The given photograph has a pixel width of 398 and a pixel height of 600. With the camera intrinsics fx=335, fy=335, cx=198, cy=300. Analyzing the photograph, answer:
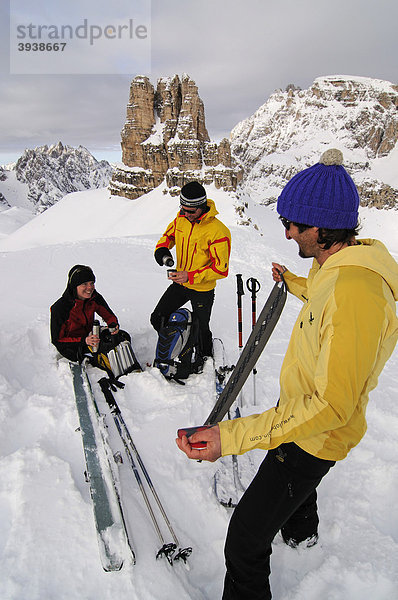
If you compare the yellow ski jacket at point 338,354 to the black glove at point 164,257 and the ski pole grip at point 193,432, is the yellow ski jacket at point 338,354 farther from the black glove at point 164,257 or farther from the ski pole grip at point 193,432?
the black glove at point 164,257

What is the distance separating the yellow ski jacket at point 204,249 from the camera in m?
4.55

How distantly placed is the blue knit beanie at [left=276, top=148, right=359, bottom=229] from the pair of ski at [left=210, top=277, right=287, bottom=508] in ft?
4.53

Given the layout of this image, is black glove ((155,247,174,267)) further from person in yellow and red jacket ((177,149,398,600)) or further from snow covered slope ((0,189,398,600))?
person in yellow and red jacket ((177,149,398,600))

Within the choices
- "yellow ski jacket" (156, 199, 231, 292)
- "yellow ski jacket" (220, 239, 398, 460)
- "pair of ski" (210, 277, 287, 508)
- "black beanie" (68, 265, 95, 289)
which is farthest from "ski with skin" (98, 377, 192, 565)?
"yellow ski jacket" (156, 199, 231, 292)

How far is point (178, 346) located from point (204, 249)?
4.52 ft

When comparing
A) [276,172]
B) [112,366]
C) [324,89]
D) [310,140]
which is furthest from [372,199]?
[112,366]

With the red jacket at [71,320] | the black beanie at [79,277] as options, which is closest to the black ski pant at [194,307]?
the red jacket at [71,320]

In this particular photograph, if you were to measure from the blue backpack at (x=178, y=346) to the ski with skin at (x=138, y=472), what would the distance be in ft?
2.20

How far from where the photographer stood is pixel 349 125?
160625 millimetres

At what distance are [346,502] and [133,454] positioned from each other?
6.33 feet

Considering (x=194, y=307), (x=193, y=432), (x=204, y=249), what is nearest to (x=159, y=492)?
(x=193, y=432)

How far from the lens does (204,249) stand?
15.2ft

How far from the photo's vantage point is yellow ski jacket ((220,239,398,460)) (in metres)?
1.36

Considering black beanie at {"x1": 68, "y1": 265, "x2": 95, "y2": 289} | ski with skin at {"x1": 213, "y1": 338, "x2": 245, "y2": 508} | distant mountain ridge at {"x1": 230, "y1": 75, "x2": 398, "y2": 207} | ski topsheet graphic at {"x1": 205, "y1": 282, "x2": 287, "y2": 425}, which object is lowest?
ski with skin at {"x1": 213, "y1": 338, "x2": 245, "y2": 508}
